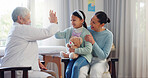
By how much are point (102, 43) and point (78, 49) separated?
1.13 ft

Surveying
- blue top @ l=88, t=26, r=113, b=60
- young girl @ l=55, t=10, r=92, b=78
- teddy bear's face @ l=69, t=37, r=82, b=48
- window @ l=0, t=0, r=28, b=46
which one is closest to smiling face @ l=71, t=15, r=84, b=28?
young girl @ l=55, t=10, r=92, b=78

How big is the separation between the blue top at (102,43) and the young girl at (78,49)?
0.11 m

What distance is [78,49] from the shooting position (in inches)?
88.4

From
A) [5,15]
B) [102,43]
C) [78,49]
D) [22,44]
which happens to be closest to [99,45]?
[102,43]

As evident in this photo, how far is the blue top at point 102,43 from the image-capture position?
2.32m

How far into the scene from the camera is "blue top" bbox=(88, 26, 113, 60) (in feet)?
7.62

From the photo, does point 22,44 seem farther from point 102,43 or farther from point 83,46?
point 102,43

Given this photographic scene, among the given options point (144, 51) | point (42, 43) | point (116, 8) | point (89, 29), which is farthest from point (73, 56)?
point (116, 8)

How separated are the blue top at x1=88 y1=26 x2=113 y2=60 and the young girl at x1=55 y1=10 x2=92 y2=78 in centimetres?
11

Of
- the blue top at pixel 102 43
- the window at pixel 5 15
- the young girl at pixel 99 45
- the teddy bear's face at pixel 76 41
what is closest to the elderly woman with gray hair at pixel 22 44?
the teddy bear's face at pixel 76 41

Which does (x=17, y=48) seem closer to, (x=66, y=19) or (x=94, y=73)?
(x=94, y=73)

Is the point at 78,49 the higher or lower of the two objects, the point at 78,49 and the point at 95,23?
the lower

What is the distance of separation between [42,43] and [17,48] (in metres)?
1.71

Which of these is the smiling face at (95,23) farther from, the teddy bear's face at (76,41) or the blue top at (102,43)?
the teddy bear's face at (76,41)
